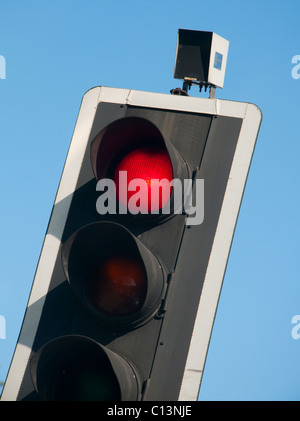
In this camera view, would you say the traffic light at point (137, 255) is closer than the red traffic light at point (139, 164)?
Yes

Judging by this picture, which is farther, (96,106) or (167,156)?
(96,106)

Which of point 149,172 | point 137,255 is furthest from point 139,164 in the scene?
point 137,255

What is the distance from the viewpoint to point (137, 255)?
3.89 metres

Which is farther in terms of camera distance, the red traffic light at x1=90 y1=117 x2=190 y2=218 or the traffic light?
the red traffic light at x1=90 y1=117 x2=190 y2=218

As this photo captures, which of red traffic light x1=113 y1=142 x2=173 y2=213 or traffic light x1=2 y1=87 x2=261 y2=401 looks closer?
traffic light x1=2 y1=87 x2=261 y2=401

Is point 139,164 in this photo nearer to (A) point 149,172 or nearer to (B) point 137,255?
(A) point 149,172

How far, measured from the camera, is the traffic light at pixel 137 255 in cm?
383

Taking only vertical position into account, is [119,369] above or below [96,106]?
below

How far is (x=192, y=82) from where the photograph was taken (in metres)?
5.10

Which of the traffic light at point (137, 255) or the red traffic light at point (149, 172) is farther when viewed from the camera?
the red traffic light at point (149, 172)

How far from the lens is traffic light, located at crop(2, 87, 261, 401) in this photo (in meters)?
3.83

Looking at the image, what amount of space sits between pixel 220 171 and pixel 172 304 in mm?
720
